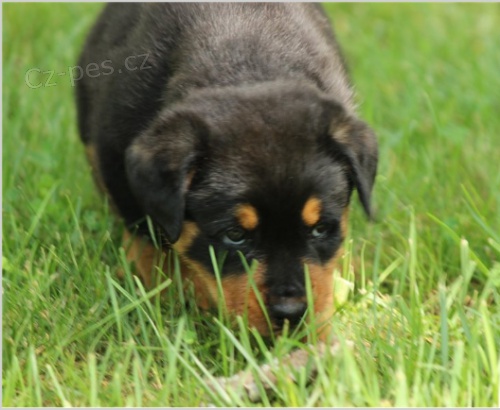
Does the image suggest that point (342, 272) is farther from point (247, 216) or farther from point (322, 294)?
point (247, 216)

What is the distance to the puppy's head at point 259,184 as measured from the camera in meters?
3.17

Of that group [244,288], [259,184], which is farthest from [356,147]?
[244,288]

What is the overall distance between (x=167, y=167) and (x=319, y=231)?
1.91ft

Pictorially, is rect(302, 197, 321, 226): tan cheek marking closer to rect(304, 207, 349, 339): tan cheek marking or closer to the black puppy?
the black puppy

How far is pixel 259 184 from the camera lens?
10.3 feet

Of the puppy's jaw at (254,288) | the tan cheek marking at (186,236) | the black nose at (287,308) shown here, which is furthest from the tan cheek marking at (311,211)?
the tan cheek marking at (186,236)

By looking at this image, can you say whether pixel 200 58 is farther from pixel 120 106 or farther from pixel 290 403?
pixel 290 403

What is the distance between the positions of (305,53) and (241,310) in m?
1.14

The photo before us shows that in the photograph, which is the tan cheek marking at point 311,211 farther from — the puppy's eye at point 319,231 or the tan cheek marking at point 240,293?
the tan cheek marking at point 240,293

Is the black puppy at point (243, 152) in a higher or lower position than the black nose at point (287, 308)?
higher

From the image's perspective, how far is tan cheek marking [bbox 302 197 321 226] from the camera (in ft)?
10.5

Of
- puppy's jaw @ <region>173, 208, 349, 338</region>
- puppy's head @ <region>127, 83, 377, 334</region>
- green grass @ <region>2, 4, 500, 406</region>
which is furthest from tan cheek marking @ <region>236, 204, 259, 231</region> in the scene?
green grass @ <region>2, 4, 500, 406</region>

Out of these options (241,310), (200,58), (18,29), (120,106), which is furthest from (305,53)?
(18,29)

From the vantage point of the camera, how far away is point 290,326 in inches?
125
